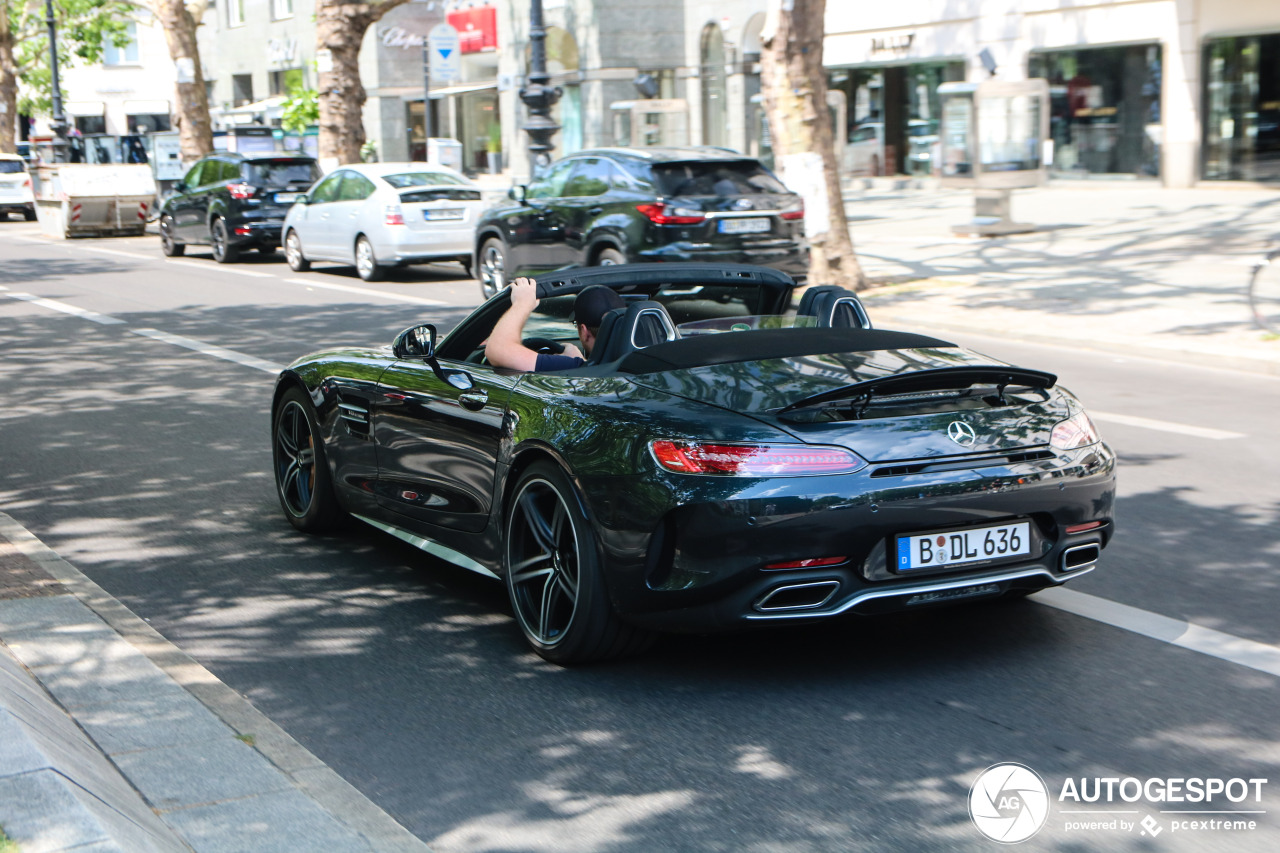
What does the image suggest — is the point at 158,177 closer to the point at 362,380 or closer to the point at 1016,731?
the point at 362,380

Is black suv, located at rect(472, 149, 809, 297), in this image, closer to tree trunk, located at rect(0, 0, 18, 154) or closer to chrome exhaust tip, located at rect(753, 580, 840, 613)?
chrome exhaust tip, located at rect(753, 580, 840, 613)

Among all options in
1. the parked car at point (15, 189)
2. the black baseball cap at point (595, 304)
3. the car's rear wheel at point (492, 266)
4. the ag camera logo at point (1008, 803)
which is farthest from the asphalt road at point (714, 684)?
the parked car at point (15, 189)

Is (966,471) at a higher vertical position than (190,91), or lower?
lower

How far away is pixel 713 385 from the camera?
4.79 m

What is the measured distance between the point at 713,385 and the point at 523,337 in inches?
58.1

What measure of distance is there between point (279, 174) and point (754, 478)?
72.3 ft

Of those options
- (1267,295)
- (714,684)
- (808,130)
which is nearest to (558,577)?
(714,684)

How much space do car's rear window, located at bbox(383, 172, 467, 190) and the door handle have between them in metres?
15.3

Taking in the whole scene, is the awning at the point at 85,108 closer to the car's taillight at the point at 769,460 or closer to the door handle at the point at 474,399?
the door handle at the point at 474,399

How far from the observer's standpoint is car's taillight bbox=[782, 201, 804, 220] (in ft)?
53.1

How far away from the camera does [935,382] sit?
15.6ft

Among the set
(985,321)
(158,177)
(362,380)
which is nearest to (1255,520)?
(362,380)

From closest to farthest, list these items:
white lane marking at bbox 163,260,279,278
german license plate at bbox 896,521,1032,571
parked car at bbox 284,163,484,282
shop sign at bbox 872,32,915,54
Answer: german license plate at bbox 896,521,1032,571
parked car at bbox 284,163,484,282
white lane marking at bbox 163,260,279,278
shop sign at bbox 872,32,915,54

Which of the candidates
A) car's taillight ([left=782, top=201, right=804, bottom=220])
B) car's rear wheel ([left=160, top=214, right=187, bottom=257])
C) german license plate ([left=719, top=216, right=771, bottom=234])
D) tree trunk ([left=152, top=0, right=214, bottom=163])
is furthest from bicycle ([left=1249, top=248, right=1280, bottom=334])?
tree trunk ([left=152, top=0, right=214, bottom=163])
